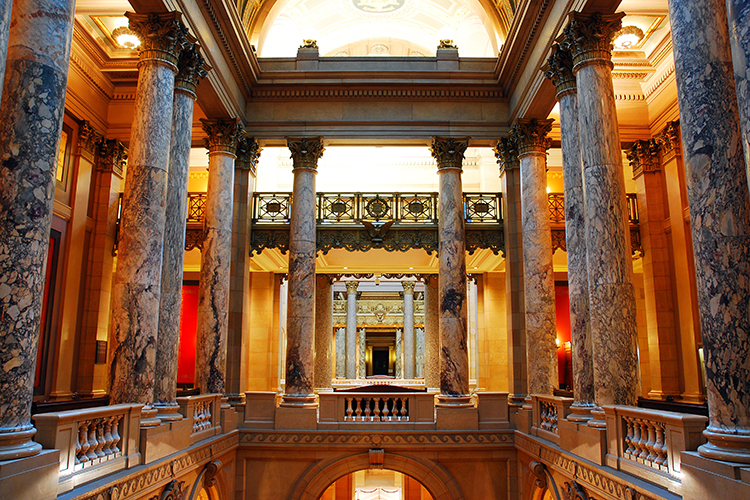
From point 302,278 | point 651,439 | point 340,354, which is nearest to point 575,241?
point 651,439

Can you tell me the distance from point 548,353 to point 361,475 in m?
14.9

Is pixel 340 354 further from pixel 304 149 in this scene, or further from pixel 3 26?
pixel 3 26

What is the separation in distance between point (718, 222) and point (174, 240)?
27.3ft

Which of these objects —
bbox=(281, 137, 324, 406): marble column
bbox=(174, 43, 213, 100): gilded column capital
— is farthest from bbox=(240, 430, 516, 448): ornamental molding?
bbox=(174, 43, 213, 100): gilded column capital

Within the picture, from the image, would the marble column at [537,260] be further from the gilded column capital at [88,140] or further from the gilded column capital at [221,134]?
the gilded column capital at [88,140]

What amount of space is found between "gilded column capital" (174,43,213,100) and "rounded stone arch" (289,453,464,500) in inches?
328

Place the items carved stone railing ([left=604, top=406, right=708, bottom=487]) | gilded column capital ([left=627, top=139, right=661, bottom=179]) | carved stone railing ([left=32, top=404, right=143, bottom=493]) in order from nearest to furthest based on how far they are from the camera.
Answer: carved stone railing ([left=32, top=404, right=143, bottom=493]) < carved stone railing ([left=604, top=406, right=708, bottom=487]) < gilded column capital ([left=627, top=139, right=661, bottom=179])

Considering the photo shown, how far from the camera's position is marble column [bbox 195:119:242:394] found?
1241cm

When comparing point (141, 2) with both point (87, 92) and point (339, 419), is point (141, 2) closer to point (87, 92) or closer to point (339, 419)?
point (87, 92)

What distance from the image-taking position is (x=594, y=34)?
31.0 feet

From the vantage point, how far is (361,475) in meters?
24.5

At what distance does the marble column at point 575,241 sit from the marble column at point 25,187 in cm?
791

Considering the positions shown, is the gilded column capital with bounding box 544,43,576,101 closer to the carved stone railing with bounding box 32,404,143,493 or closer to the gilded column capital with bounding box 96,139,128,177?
the carved stone railing with bounding box 32,404,143,493

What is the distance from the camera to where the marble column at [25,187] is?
16.8 feet
